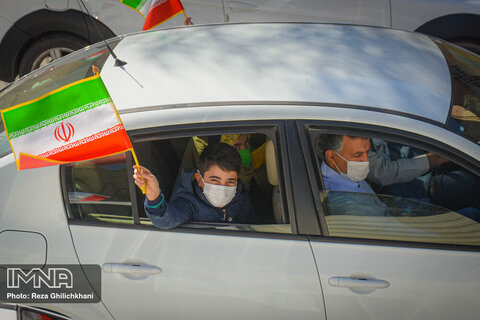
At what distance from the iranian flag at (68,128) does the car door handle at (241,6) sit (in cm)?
288

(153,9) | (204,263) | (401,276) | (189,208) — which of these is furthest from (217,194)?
(153,9)

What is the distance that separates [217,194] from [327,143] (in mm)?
597

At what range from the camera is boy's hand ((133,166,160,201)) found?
7.69 ft

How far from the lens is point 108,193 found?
2555 millimetres

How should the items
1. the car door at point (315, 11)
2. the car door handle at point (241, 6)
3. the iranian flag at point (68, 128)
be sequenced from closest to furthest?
the iranian flag at point (68, 128) < the car door at point (315, 11) < the car door handle at point (241, 6)

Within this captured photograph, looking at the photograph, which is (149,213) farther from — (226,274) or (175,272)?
(226,274)

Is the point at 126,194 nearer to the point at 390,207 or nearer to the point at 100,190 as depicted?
the point at 100,190

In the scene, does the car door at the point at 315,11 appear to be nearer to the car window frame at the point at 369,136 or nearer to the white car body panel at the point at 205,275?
the car window frame at the point at 369,136

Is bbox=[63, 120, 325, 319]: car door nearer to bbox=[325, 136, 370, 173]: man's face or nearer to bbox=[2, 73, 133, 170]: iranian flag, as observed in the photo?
bbox=[2, 73, 133, 170]: iranian flag

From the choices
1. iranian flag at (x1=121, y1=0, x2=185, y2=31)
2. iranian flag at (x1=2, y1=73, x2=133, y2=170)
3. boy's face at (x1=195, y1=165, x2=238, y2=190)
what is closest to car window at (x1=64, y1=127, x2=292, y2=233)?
boy's face at (x1=195, y1=165, x2=238, y2=190)


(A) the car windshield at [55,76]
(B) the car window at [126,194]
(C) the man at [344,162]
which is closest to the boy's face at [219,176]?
(B) the car window at [126,194]

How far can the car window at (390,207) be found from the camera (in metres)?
2.41

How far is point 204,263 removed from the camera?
2.37m

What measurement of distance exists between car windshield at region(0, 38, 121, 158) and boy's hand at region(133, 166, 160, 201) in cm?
78
